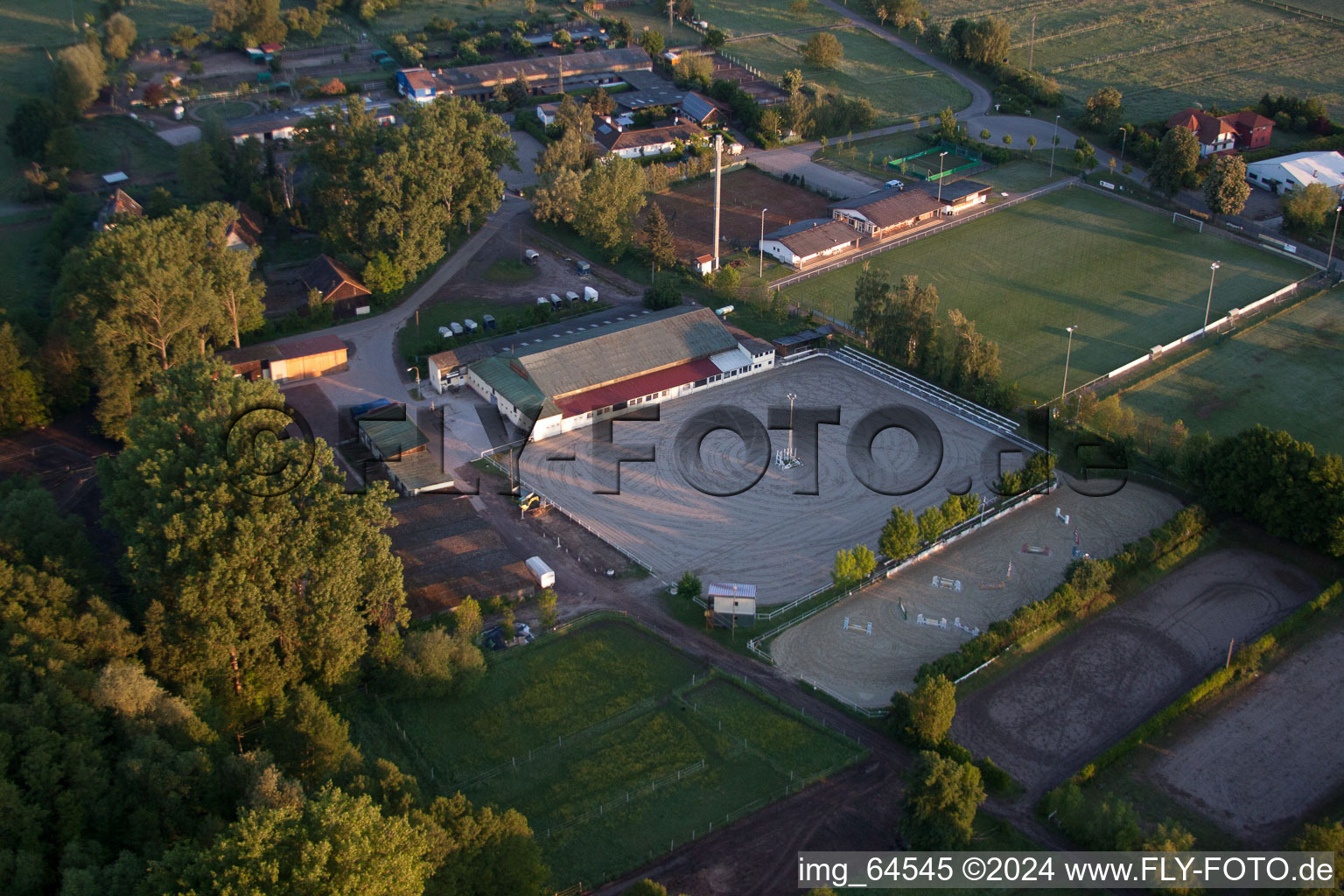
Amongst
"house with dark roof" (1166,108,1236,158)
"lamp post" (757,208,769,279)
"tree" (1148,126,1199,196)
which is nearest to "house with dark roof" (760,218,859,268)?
"lamp post" (757,208,769,279)

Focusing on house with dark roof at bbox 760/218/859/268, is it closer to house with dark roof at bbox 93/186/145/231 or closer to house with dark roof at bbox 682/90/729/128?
house with dark roof at bbox 682/90/729/128

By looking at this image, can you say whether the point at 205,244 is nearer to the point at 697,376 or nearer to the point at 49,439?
the point at 49,439

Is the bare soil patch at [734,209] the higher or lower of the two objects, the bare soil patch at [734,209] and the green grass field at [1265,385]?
the higher

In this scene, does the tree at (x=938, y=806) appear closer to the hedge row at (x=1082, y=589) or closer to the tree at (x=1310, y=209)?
the hedge row at (x=1082, y=589)

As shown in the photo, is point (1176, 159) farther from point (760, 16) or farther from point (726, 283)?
point (760, 16)

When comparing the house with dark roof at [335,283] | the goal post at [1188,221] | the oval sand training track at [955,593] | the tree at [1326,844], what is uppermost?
Result: the goal post at [1188,221]

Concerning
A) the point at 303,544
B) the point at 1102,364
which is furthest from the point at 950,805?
the point at 1102,364

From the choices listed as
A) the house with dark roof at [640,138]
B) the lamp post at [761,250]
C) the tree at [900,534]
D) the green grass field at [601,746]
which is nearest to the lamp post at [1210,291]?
the lamp post at [761,250]
